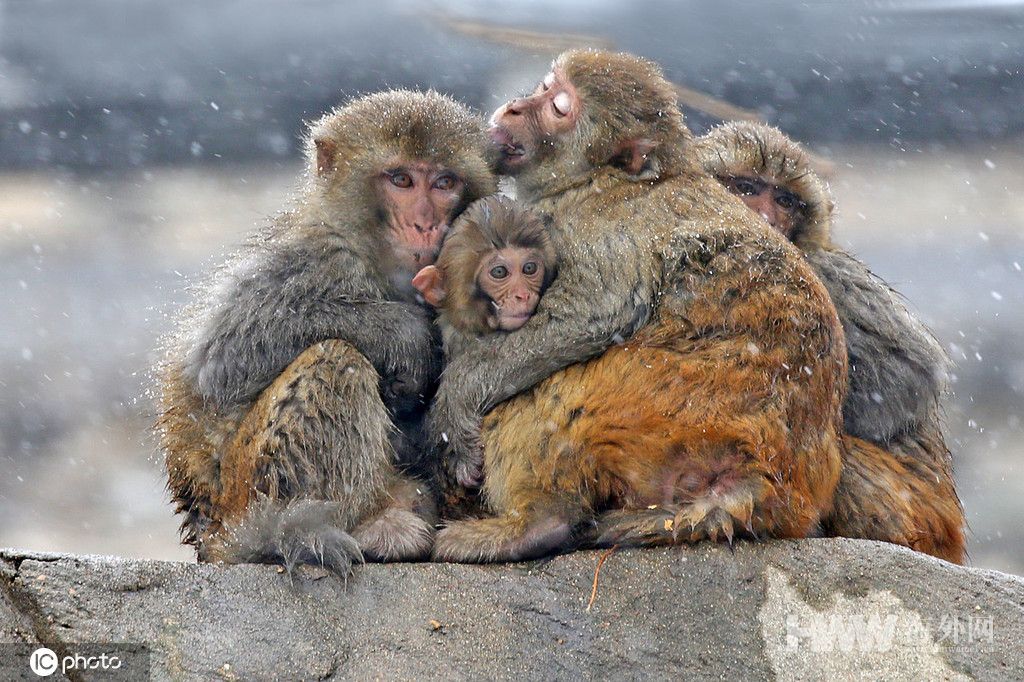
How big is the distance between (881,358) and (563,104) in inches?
67.1

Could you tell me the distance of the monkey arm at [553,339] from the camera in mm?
4457

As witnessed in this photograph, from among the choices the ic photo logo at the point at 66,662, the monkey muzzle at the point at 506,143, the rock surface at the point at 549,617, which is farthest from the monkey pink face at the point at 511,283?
the ic photo logo at the point at 66,662

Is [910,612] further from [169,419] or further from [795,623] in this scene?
[169,419]

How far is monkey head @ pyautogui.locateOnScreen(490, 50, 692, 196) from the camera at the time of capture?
15.9 ft

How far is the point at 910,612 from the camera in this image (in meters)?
4.13

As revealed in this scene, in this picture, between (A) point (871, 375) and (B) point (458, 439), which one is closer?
(B) point (458, 439)

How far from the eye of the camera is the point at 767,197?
575 centimetres

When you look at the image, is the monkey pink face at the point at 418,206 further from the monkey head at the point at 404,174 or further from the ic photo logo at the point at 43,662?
the ic photo logo at the point at 43,662

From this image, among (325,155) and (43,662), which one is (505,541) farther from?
(325,155)

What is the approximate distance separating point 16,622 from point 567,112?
278cm

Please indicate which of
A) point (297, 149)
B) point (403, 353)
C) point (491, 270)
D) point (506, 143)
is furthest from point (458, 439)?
point (297, 149)

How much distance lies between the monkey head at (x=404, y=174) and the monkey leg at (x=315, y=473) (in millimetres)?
642

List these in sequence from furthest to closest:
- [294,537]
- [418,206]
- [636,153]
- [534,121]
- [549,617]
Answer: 1. [534,121]
2. [418,206]
3. [636,153]
4. [294,537]
5. [549,617]

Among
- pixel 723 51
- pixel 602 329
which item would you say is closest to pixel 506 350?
pixel 602 329
